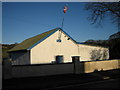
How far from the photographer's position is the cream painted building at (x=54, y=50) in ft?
60.4

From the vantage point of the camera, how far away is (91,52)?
22.4 metres

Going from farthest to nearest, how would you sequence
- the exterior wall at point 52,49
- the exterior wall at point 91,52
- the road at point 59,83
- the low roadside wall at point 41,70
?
the exterior wall at point 91,52
the exterior wall at point 52,49
the low roadside wall at point 41,70
the road at point 59,83

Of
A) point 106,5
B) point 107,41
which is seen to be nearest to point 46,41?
point 106,5

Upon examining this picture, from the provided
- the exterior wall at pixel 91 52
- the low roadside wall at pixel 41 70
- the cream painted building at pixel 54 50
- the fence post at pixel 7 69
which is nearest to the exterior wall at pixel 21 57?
the cream painted building at pixel 54 50

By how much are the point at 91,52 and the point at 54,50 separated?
6157 millimetres

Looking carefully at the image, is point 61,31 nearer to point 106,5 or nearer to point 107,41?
point 106,5

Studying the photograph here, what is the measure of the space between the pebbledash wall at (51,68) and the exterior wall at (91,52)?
4961mm

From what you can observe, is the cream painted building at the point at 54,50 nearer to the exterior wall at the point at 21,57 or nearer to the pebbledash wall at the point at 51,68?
the exterior wall at the point at 21,57

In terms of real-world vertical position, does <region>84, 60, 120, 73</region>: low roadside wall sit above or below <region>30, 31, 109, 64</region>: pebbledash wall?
below

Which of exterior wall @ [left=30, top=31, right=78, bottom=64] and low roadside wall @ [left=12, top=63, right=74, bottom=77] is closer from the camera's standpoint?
low roadside wall @ [left=12, top=63, right=74, bottom=77]

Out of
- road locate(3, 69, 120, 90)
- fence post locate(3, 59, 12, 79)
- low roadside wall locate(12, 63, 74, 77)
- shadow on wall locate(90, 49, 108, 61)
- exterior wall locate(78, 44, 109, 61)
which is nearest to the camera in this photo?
road locate(3, 69, 120, 90)

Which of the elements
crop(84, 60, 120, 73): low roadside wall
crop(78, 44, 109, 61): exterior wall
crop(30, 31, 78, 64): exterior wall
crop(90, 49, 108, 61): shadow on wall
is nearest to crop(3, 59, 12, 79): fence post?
crop(30, 31, 78, 64): exterior wall

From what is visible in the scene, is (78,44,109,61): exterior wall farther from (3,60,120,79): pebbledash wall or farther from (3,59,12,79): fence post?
(3,59,12,79): fence post

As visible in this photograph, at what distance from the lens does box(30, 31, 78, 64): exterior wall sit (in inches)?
724
